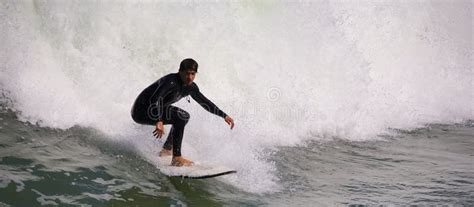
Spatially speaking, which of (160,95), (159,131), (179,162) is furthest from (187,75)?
(179,162)

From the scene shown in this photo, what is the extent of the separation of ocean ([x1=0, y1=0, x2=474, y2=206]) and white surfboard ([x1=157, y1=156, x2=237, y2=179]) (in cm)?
10

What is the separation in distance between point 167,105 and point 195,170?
2.63ft

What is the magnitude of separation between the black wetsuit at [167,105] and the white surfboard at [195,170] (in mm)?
199

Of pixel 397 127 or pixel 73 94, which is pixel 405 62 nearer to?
pixel 397 127

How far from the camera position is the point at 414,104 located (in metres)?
14.8

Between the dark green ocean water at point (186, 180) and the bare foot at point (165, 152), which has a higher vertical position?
the bare foot at point (165, 152)

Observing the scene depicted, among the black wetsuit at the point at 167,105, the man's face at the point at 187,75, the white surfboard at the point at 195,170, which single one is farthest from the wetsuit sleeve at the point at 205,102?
the white surfboard at the point at 195,170

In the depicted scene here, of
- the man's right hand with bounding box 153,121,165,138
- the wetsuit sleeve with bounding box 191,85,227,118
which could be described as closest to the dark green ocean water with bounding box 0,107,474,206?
the man's right hand with bounding box 153,121,165,138

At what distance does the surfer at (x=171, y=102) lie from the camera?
20.2 feet

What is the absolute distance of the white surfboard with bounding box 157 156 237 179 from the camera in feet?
19.9

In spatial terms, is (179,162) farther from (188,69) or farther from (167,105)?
(188,69)

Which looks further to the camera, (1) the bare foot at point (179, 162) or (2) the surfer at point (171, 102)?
(1) the bare foot at point (179, 162)

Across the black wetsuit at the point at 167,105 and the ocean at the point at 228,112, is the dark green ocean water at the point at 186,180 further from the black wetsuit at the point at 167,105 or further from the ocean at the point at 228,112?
the black wetsuit at the point at 167,105

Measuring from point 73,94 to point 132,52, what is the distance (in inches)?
74.9
